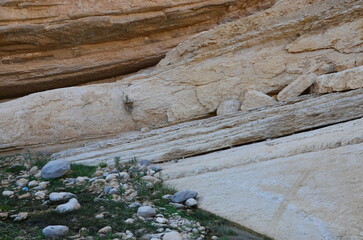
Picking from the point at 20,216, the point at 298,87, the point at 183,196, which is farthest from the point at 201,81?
the point at 20,216

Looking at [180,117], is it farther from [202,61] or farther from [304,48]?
[304,48]

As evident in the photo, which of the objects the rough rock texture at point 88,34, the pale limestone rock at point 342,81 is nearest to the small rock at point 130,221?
the pale limestone rock at point 342,81

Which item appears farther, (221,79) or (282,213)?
(221,79)

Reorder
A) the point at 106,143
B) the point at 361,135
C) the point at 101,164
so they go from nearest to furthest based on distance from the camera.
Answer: the point at 361,135
the point at 101,164
the point at 106,143

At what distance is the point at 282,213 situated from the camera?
150 inches

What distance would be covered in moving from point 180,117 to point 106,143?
1.95 m

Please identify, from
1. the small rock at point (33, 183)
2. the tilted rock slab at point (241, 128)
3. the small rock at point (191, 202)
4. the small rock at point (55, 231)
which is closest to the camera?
the small rock at point (55, 231)

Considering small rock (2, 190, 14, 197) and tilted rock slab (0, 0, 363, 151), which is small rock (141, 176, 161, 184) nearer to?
small rock (2, 190, 14, 197)

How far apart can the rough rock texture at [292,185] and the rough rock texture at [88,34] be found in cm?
746

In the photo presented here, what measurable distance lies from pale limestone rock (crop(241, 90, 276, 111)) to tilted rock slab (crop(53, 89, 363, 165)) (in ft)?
2.46

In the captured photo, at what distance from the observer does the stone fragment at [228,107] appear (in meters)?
8.70

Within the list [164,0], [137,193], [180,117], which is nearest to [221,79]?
[180,117]

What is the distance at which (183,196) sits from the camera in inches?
183

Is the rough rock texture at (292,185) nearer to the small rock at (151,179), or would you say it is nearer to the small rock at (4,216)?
the small rock at (151,179)
